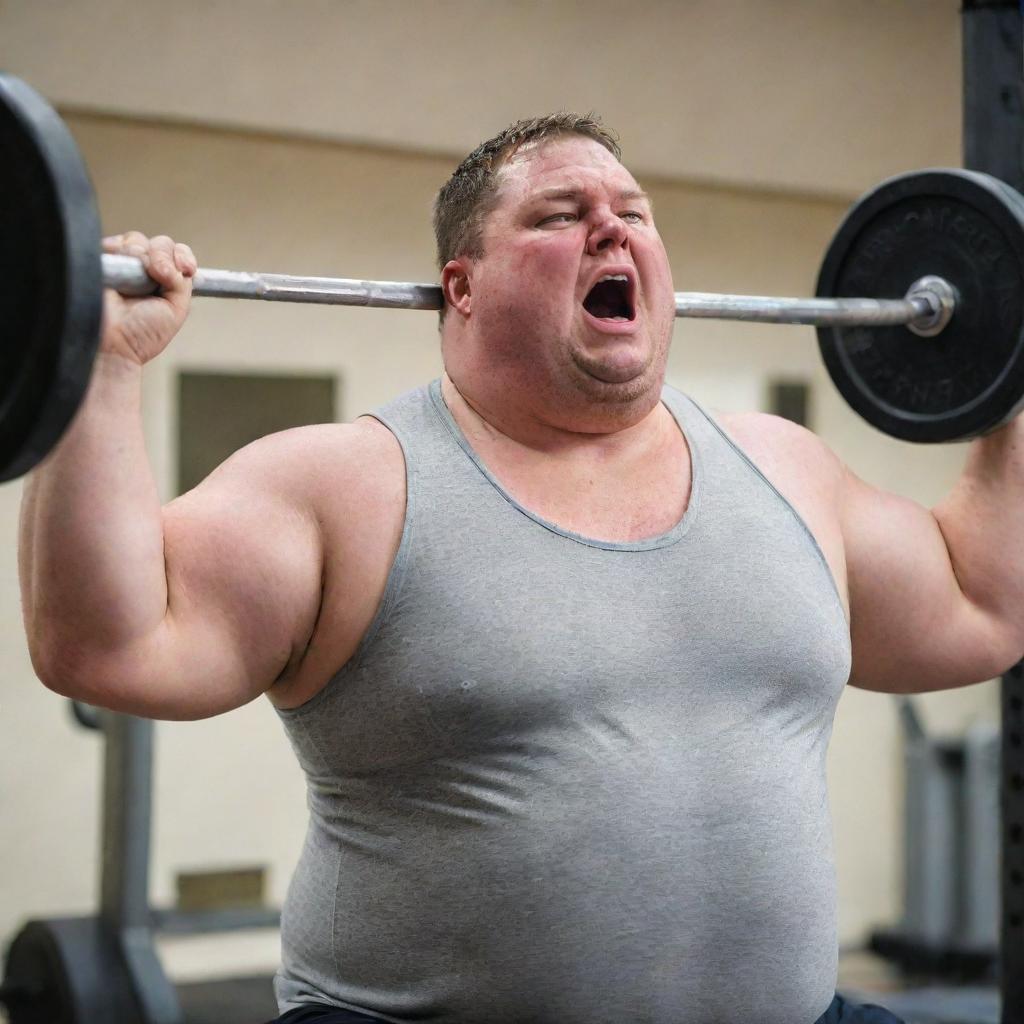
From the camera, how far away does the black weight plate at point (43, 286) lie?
1.06 metres

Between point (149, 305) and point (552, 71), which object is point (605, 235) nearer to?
point (149, 305)

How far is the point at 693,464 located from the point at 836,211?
3.31 metres

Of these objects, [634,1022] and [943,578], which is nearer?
[634,1022]

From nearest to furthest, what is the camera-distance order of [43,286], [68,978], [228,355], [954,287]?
[43,286] → [954,287] → [68,978] → [228,355]

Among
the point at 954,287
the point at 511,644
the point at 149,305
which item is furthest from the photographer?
the point at 954,287

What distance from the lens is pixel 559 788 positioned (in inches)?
52.7

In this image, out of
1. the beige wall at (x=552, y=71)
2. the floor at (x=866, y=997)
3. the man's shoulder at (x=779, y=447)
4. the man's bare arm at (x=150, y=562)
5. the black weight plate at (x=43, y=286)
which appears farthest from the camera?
the beige wall at (x=552, y=71)

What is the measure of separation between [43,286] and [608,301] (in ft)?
2.13

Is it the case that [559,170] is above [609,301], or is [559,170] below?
above

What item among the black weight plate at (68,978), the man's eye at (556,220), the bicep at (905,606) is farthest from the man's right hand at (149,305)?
the black weight plate at (68,978)

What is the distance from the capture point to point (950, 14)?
468cm

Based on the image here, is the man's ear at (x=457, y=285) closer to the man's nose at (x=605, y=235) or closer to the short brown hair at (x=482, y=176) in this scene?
the short brown hair at (x=482, y=176)

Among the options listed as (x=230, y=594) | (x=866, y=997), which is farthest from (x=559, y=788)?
(x=866, y=997)

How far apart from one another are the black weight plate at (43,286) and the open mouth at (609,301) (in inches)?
23.8
